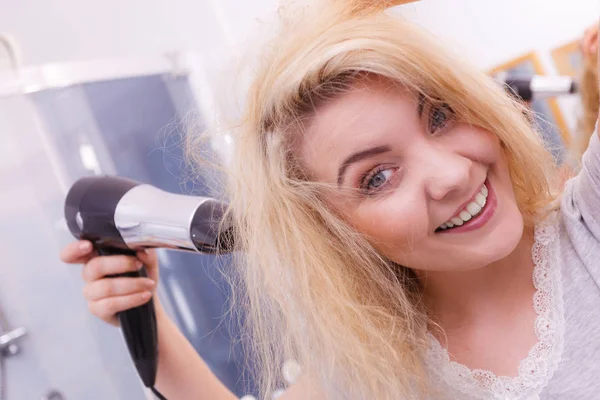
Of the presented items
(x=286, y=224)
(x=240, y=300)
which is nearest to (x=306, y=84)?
(x=286, y=224)

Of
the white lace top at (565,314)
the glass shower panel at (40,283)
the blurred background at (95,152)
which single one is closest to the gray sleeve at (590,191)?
the white lace top at (565,314)

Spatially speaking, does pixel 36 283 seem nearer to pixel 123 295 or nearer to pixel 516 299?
pixel 123 295

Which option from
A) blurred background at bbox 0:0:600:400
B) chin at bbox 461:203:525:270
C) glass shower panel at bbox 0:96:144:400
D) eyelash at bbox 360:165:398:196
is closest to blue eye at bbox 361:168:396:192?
eyelash at bbox 360:165:398:196

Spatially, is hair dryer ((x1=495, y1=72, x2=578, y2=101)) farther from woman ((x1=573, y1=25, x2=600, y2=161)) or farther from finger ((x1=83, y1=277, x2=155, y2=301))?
finger ((x1=83, y1=277, x2=155, y2=301))

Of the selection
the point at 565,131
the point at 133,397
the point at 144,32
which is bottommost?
the point at 133,397

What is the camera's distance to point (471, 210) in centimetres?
67

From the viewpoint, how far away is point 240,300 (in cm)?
89

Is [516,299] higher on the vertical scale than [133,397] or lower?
higher

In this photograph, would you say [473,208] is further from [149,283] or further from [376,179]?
[149,283]

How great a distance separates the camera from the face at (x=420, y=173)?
2.17 feet

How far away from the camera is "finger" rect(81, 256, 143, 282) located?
2.97 ft

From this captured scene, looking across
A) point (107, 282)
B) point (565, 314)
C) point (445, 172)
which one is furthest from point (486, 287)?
point (107, 282)

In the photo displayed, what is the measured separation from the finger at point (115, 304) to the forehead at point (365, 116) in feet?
1.38

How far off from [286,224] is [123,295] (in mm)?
322
